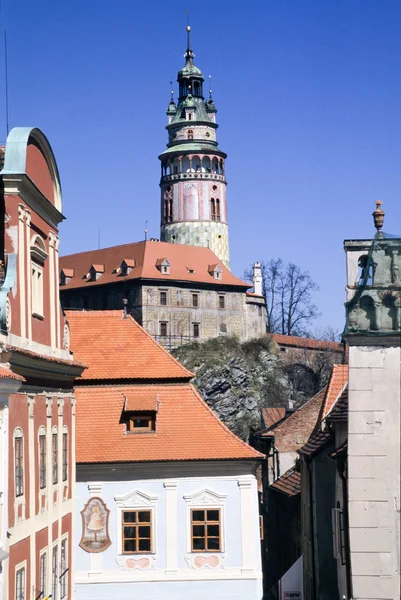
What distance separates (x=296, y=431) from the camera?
3500 centimetres

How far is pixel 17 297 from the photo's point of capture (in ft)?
61.2

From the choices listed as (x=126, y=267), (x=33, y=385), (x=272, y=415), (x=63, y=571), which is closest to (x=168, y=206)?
(x=126, y=267)

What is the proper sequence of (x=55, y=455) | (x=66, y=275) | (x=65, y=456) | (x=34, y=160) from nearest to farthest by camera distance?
(x=34, y=160) < (x=55, y=455) < (x=65, y=456) < (x=66, y=275)

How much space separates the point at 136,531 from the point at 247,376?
58.1 metres

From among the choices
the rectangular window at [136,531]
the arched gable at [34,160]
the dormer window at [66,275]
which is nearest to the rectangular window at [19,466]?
the arched gable at [34,160]

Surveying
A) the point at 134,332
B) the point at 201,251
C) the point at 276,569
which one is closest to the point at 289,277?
the point at 201,251

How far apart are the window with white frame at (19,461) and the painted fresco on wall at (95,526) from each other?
7.47m

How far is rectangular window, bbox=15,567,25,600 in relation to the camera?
17.9 metres

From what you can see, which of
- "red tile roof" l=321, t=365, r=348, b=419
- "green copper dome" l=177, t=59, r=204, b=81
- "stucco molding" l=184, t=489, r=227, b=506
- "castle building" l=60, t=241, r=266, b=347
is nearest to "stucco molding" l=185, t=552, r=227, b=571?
"stucco molding" l=184, t=489, r=227, b=506

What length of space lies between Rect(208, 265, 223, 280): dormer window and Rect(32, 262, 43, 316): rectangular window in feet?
238

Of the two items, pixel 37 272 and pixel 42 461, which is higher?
pixel 37 272

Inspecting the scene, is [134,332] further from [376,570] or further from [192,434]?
[376,570]

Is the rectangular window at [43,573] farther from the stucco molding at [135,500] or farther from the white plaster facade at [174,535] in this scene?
the stucco molding at [135,500]

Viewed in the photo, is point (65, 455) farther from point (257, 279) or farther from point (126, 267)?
point (257, 279)
